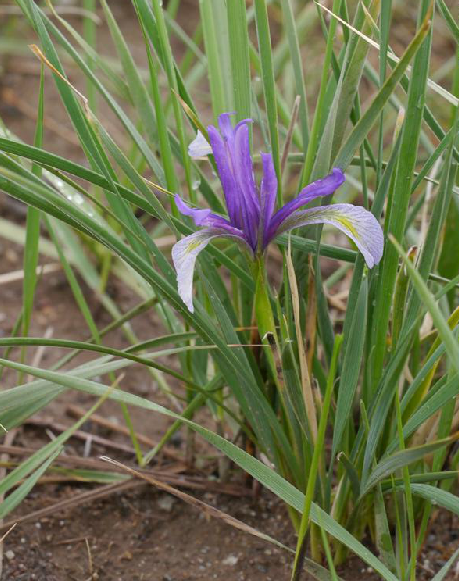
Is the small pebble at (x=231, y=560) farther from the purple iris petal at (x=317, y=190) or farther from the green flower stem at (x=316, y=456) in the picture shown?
the purple iris petal at (x=317, y=190)

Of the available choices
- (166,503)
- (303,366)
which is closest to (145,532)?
(166,503)

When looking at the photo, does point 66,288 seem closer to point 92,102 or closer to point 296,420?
point 92,102

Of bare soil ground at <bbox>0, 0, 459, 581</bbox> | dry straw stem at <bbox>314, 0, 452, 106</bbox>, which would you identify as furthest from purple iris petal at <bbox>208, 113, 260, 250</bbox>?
bare soil ground at <bbox>0, 0, 459, 581</bbox>

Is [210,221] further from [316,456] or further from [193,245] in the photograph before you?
[316,456]

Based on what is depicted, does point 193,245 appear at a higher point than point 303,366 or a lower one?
higher

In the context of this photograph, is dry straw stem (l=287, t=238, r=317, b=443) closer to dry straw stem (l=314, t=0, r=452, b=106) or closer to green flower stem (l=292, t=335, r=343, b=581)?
green flower stem (l=292, t=335, r=343, b=581)

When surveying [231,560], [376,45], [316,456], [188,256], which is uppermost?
[376,45]

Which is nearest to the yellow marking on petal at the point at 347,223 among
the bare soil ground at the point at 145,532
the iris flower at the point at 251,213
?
the iris flower at the point at 251,213
